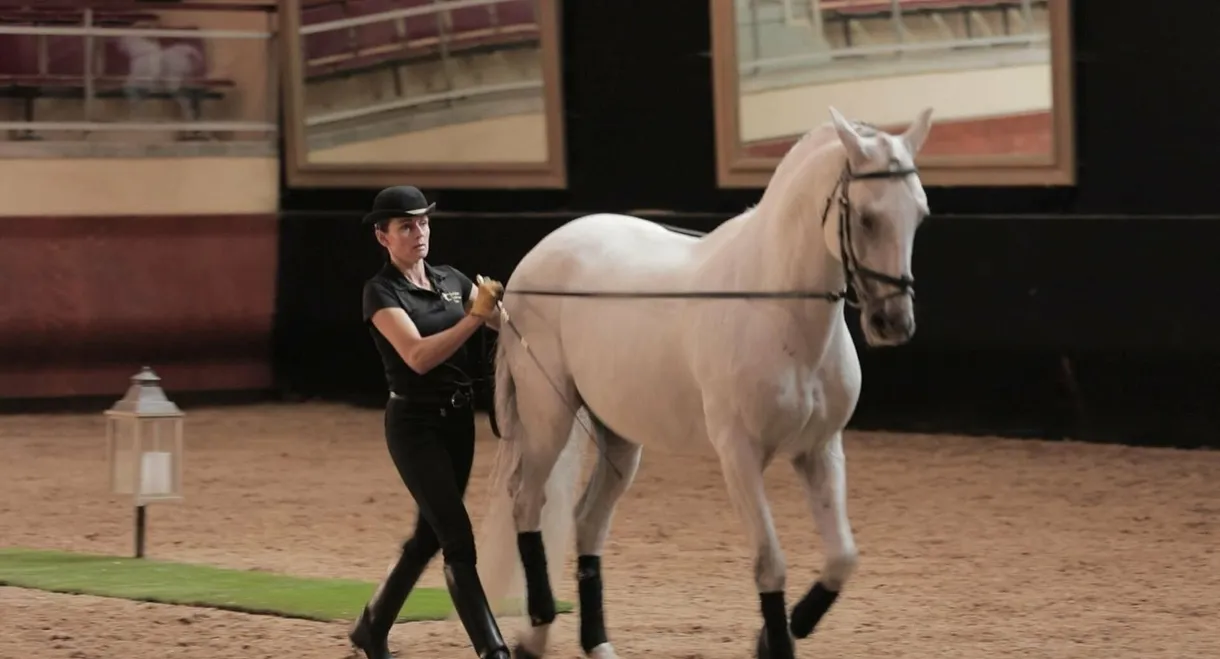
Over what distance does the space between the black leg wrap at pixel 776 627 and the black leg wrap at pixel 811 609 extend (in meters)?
0.14

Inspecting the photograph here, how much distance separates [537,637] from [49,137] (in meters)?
7.83

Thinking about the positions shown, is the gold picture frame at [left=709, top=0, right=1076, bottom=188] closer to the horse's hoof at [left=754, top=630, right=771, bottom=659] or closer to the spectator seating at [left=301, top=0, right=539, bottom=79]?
the spectator seating at [left=301, top=0, right=539, bottom=79]

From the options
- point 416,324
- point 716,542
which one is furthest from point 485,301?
point 716,542

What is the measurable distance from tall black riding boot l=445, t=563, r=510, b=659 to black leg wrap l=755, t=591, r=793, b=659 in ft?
2.17

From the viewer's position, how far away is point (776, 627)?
193 inches

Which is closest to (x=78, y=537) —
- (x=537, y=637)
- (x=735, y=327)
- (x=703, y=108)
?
(x=537, y=637)

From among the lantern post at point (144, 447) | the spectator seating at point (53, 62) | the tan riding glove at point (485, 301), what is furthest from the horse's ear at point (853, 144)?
the spectator seating at point (53, 62)

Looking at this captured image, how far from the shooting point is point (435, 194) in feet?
40.7

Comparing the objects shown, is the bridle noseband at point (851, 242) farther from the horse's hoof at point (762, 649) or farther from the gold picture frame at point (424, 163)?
the gold picture frame at point (424, 163)

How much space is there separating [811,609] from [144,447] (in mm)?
3232

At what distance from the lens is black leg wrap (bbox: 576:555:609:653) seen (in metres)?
5.44

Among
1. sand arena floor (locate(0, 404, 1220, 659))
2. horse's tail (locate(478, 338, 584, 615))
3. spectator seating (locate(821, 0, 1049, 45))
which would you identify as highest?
spectator seating (locate(821, 0, 1049, 45))

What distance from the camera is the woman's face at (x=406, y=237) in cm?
515

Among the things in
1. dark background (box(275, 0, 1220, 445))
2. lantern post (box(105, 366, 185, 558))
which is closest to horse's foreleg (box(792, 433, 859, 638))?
lantern post (box(105, 366, 185, 558))
